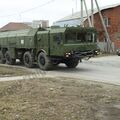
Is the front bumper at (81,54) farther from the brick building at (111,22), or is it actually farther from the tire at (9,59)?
the brick building at (111,22)

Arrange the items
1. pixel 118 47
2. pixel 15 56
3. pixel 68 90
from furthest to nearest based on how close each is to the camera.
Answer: pixel 118 47 < pixel 15 56 < pixel 68 90

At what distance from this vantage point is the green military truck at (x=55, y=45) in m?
23.8

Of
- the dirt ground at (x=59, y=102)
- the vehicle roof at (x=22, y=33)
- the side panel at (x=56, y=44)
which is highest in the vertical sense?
the vehicle roof at (x=22, y=33)

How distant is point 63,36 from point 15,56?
253 inches

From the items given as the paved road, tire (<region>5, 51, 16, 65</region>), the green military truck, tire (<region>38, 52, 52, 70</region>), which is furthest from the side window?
tire (<region>5, 51, 16, 65</region>)

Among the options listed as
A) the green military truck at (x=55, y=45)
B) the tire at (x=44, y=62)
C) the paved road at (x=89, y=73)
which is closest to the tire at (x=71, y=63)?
the green military truck at (x=55, y=45)

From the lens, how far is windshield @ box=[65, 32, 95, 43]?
23969 millimetres

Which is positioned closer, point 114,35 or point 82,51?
point 82,51

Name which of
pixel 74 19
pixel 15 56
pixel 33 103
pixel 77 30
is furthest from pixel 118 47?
pixel 33 103

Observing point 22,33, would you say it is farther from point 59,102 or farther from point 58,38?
point 59,102

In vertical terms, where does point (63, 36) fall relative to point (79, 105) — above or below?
above

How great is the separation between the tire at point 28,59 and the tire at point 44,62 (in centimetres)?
102

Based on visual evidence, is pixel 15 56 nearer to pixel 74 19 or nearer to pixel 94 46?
pixel 94 46

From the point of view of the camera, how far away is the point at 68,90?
14664 millimetres
